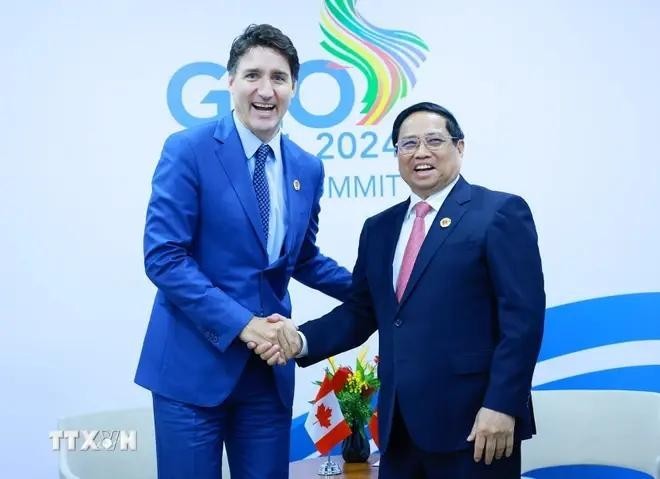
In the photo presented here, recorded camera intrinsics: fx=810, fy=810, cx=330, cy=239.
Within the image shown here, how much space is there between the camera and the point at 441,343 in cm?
215

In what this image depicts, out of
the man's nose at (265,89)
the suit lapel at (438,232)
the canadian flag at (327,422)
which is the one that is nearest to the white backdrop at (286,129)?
the canadian flag at (327,422)

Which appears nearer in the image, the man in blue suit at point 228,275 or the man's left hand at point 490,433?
the man's left hand at point 490,433

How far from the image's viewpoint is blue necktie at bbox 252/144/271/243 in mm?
2312

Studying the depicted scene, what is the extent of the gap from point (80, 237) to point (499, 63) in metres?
2.01

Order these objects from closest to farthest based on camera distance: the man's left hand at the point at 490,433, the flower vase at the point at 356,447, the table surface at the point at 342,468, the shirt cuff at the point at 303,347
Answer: the man's left hand at the point at 490,433
the shirt cuff at the point at 303,347
the table surface at the point at 342,468
the flower vase at the point at 356,447

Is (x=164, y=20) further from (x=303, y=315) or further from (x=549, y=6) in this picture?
(x=549, y=6)

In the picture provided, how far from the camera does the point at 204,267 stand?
2289mm

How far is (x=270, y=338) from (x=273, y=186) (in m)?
0.45

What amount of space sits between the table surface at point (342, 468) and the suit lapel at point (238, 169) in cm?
98

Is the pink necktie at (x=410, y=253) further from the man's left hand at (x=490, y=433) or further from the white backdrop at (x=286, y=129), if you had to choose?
the white backdrop at (x=286, y=129)

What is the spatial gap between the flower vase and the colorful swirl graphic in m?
1.39

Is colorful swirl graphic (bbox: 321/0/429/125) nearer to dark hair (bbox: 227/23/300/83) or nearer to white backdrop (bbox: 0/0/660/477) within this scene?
white backdrop (bbox: 0/0/660/477)

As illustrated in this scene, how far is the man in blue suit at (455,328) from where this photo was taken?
6.85 feet

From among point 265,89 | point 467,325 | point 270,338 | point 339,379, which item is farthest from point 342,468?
point 265,89
